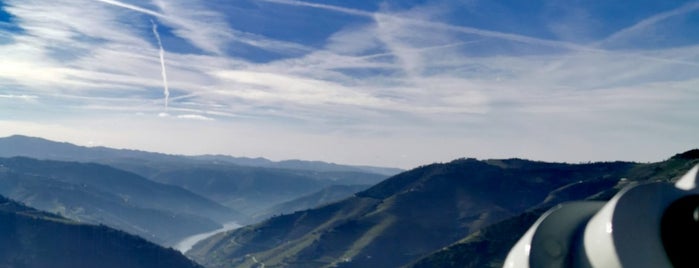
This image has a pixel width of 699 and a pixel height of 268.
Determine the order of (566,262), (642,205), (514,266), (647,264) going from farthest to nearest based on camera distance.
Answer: (514,266), (566,262), (642,205), (647,264)

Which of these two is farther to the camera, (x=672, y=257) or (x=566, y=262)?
(x=566, y=262)

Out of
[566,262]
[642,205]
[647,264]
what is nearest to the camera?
[647,264]

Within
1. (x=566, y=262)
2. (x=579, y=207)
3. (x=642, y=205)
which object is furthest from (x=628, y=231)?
(x=579, y=207)

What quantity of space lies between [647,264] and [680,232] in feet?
4.18

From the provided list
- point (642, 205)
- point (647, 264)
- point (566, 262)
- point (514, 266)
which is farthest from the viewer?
point (514, 266)

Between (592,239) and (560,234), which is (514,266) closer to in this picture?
(560,234)

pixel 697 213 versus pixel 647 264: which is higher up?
pixel 697 213

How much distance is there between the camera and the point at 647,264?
1157cm

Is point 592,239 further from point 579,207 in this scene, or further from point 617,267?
point 579,207

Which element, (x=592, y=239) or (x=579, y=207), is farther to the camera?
(x=579, y=207)

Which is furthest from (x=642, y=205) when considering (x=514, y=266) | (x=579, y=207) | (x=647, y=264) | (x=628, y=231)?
(x=514, y=266)

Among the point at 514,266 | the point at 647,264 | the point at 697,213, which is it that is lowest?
the point at 514,266

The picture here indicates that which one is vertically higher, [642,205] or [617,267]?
[642,205]

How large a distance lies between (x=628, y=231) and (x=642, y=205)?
0.82 metres
